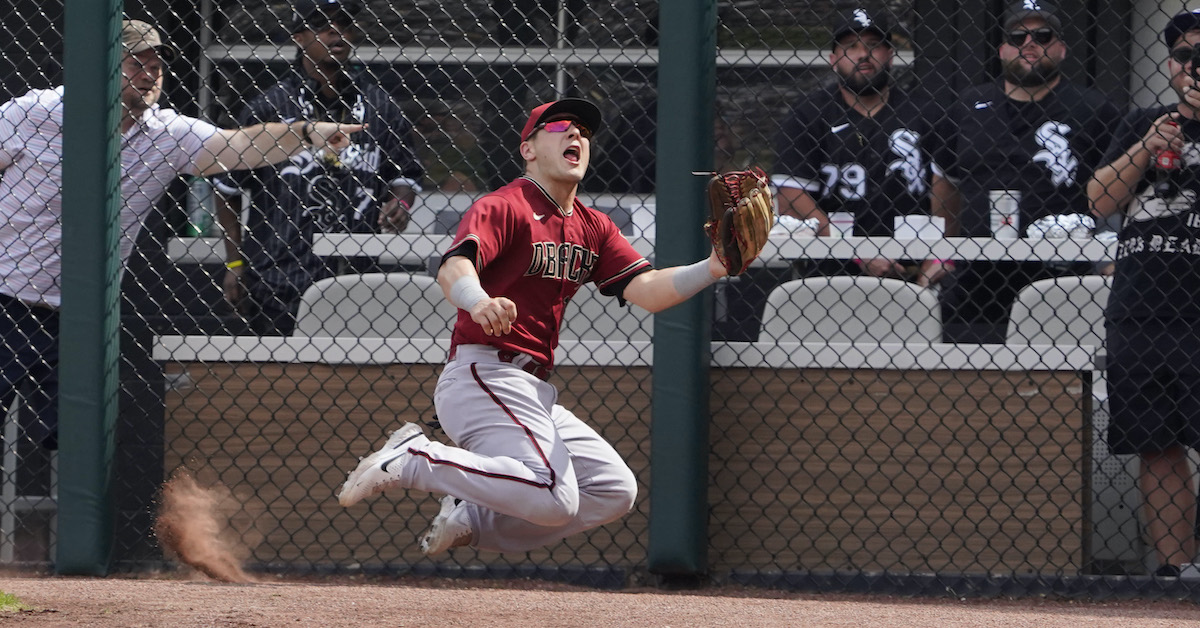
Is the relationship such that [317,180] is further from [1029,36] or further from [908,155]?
[1029,36]

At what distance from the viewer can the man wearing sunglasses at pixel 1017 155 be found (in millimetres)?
4859

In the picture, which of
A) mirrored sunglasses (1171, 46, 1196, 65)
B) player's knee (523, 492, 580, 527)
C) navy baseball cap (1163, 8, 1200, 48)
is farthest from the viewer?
navy baseball cap (1163, 8, 1200, 48)

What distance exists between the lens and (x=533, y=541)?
3.90 meters

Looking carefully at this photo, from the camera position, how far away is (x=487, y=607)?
164 inches

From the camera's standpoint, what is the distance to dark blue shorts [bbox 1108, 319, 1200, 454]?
4.52 m

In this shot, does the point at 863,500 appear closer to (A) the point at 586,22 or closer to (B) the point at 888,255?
(B) the point at 888,255

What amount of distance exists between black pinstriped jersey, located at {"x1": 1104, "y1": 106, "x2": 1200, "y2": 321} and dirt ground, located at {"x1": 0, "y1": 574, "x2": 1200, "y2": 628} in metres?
1.02

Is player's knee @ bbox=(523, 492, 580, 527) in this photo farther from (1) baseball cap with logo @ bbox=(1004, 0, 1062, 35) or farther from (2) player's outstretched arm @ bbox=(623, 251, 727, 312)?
(1) baseball cap with logo @ bbox=(1004, 0, 1062, 35)

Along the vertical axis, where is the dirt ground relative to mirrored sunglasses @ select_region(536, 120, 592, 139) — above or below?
below

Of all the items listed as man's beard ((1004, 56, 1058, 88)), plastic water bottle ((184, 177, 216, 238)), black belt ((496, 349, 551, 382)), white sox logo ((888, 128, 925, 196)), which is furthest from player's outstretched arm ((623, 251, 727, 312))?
plastic water bottle ((184, 177, 216, 238))

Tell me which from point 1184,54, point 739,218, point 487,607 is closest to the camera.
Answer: point 739,218

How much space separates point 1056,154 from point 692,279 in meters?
1.91

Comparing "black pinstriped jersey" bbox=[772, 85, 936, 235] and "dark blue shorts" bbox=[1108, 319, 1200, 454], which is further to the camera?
"black pinstriped jersey" bbox=[772, 85, 936, 235]

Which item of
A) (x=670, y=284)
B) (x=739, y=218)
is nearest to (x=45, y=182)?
(x=670, y=284)
